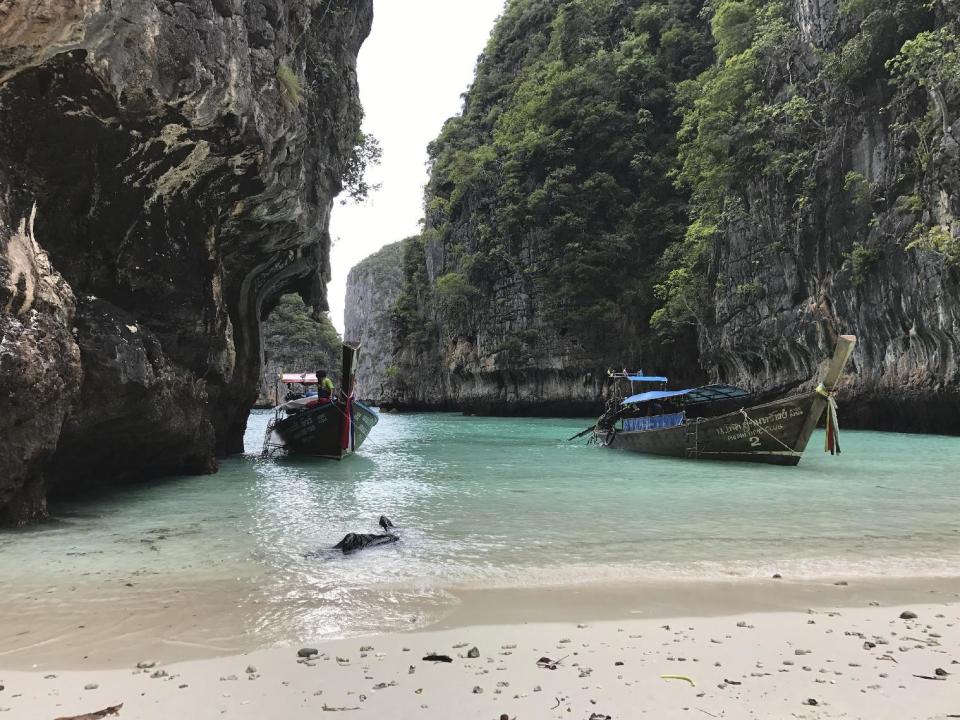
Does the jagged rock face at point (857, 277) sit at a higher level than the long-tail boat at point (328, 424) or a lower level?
higher

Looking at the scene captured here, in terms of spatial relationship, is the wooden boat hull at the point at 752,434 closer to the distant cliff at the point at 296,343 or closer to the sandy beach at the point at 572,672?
the sandy beach at the point at 572,672

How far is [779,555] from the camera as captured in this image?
482 cm

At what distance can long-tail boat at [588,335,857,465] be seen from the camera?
33.5 feet

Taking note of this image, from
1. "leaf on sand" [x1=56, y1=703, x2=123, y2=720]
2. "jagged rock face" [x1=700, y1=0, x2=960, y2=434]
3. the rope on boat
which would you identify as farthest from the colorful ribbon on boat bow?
"leaf on sand" [x1=56, y1=703, x2=123, y2=720]

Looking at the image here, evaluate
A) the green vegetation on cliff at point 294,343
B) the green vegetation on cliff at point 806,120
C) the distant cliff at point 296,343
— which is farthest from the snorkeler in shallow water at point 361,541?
the green vegetation on cliff at point 294,343

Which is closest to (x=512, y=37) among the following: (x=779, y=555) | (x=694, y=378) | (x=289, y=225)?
(x=694, y=378)

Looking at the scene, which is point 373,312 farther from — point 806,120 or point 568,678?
point 568,678

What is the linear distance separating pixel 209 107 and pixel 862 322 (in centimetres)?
1959

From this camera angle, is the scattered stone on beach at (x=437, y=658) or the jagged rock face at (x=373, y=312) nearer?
the scattered stone on beach at (x=437, y=658)

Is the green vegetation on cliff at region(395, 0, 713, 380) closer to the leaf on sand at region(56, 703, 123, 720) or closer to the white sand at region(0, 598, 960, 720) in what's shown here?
the white sand at region(0, 598, 960, 720)

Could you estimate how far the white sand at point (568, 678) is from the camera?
7.55 feet

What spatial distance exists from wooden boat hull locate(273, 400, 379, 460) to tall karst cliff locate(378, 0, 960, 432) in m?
15.2

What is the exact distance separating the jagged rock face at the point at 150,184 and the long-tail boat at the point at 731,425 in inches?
353

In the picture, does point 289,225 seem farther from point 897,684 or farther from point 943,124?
point 943,124
